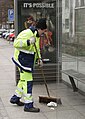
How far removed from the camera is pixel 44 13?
36.0 ft

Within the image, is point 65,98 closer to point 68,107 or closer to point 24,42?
point 68,107

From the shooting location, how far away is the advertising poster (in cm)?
1079

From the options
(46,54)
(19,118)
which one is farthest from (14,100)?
(46,54)

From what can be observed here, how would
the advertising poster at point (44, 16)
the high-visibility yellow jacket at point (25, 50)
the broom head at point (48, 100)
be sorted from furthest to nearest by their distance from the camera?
the advertising poster at point (44, 16) → the broom head at point (48, 100) → the high-visibility yellow jacket at point (25, 50)

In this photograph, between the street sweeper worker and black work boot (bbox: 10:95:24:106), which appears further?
black work boot (bbox: 10:95:24:106)

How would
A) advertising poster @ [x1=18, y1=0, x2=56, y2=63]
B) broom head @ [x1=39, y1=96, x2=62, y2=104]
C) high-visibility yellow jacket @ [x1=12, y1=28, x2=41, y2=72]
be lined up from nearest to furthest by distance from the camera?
high-visibility yellow jacket @ [x1=12, y1=28, x2=41, y2=72] < broom head @ [x1=39, y1=96, x2=62, y2=104] < advertising poster @ [x1=18, y1=0, x2=56, y2=63]

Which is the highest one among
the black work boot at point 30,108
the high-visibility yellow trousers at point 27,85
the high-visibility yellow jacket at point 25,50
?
the high-visibility yellow jacket at point 25,50

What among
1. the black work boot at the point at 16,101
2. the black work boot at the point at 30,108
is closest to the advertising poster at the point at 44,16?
the black work boot at the point at 16,101

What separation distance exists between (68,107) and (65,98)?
92 centimetres

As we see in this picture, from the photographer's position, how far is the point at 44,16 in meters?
11.0

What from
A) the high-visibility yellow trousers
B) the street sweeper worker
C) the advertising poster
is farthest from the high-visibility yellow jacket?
the advertising poster

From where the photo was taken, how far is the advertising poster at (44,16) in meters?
10.8

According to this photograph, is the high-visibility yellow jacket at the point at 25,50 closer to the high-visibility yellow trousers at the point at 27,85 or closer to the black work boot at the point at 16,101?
the high-visibility yellow trousers at the point at 27,85

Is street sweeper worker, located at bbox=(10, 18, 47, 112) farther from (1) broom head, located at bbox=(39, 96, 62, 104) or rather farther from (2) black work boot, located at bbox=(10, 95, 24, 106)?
(1) broom head, located at bbox=(39, 96, 62, 104)
